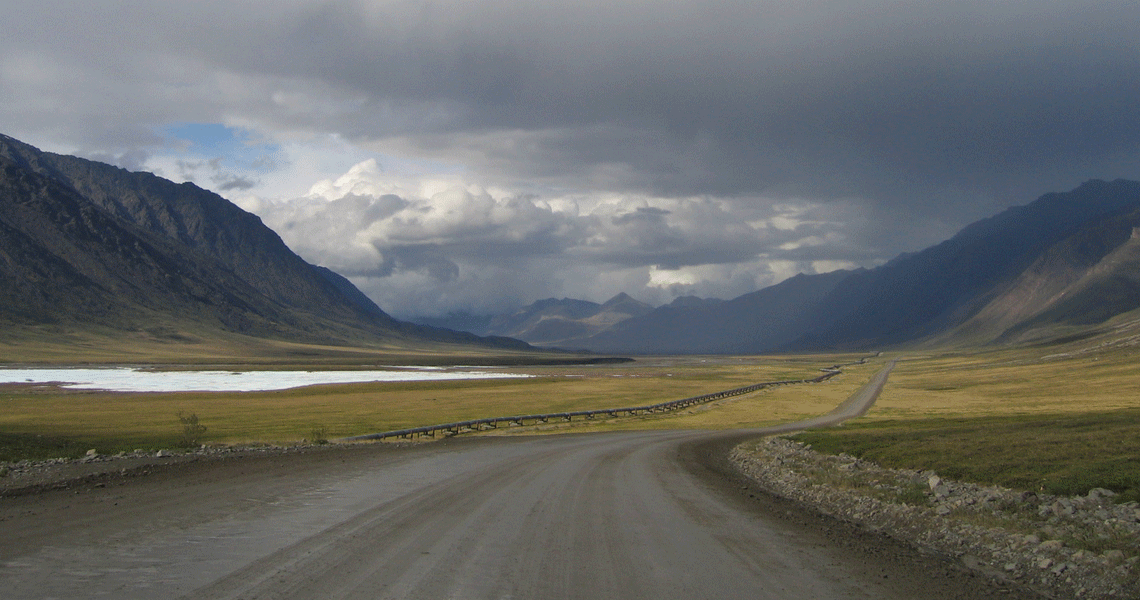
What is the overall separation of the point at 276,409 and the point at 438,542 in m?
63.6

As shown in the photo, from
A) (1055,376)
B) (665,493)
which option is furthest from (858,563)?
(1055,376)

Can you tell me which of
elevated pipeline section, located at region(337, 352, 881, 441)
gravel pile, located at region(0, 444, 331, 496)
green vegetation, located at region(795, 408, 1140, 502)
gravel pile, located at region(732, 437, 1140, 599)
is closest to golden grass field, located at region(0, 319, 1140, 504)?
green vegetation, located at region(795, 408, 1140, 502)

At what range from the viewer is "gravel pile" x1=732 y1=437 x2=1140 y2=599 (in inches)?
491

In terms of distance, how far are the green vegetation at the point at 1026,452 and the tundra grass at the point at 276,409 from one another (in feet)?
100

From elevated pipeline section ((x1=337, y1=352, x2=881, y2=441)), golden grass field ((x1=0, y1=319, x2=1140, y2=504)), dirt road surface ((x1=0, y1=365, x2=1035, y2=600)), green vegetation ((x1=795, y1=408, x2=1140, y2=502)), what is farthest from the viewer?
elevated pipeline section ((x1=337, y1=352, x2=881, y2=441))

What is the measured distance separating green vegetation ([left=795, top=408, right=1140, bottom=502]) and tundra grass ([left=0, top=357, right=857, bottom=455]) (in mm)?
30575

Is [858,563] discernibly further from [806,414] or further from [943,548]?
[806,414]

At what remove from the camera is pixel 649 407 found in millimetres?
72312

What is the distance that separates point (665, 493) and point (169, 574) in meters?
14.0

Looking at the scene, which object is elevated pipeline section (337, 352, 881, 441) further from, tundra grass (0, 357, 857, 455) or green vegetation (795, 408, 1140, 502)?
green vegetation (795, 408, 1140, 502)

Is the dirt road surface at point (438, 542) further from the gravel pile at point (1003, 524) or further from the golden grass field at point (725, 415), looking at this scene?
the golden grass field at point (725, 415)

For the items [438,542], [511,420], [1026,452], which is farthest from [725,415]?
[438,542]

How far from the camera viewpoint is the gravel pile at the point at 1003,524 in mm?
12461

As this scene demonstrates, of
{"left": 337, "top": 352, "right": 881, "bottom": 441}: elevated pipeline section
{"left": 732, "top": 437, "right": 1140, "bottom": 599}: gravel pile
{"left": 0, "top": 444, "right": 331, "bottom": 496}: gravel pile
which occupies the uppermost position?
{"left": 0, "top": 444, "right": 331, "bottom": 496}: gravel pile
